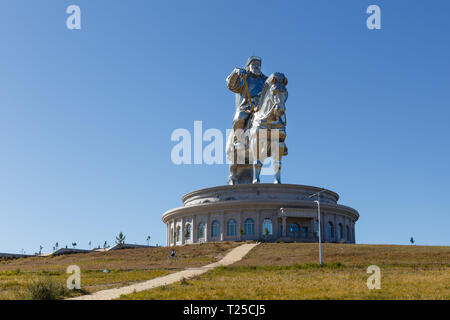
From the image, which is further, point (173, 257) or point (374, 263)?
point (173, 257)

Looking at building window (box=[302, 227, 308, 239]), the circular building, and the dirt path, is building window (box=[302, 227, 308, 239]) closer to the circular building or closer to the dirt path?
the circular building

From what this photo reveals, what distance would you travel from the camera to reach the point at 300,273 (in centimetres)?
2717

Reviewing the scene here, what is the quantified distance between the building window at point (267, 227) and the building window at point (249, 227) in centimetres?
123

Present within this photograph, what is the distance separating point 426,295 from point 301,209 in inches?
1454

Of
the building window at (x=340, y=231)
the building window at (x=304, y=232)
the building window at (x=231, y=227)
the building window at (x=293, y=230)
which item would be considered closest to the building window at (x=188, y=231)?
the building window at (x=231, y=227)

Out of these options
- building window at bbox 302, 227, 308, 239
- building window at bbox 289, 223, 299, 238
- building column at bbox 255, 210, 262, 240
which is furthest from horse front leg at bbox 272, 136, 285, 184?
building window at bbox 302, 227, 308, 239

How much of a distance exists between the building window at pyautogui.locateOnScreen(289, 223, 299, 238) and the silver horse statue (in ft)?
19.1

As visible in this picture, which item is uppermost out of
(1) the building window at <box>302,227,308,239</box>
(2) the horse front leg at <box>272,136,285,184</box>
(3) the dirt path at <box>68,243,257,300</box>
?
(2) the horse front leg at <box>272,136,285,184</box>

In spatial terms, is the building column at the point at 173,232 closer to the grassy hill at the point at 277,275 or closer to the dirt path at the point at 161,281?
the grassy hill at the point at 277,275

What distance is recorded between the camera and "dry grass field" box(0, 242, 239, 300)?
24.9 meters

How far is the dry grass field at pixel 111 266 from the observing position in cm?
2489

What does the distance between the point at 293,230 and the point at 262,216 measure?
378 centimetres
